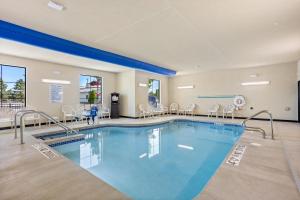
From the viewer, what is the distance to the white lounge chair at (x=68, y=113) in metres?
6.90

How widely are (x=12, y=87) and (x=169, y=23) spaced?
6.36 m

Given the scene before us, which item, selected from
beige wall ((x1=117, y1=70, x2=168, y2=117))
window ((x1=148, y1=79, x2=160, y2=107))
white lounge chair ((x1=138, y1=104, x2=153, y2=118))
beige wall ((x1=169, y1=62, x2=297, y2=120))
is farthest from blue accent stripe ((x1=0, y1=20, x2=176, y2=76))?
beige wall ((x1=169, y1=62, x2=297, y2=120))

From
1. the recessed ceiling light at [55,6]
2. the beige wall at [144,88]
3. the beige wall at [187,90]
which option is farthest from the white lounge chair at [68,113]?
the recessed ceiling light at [55,6]

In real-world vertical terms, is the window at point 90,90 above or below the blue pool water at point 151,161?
above

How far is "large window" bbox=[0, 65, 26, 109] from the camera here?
19.2 ft

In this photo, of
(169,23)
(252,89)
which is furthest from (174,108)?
(169,23)

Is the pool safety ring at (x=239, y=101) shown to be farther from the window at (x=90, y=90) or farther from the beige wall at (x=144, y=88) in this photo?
the window at (x=90, y=90)

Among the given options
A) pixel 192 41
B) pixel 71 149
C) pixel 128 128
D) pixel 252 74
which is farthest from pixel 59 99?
pixel 252 74

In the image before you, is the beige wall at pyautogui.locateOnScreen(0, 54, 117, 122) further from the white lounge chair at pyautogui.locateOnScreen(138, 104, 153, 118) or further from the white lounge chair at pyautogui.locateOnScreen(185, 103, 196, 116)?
the white lounge chair at pyautogui.locateOnScreen(185, 103, 196, 116)

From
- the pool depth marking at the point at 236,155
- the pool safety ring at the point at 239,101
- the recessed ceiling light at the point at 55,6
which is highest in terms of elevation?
the recessed ceiling light at the point at 55,6

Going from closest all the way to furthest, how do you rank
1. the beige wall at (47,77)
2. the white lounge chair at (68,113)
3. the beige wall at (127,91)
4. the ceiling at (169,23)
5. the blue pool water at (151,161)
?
the blue pool water at (151,161) → the ceiling at (169,23) → the beige wall at (47,77) → the white lounge chair at (68,113) → the beige wall at (127,91)

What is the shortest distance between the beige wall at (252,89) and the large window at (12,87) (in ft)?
27.3

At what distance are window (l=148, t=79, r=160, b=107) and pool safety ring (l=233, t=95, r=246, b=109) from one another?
4.54 m

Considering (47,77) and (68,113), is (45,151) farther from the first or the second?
(47,77)
